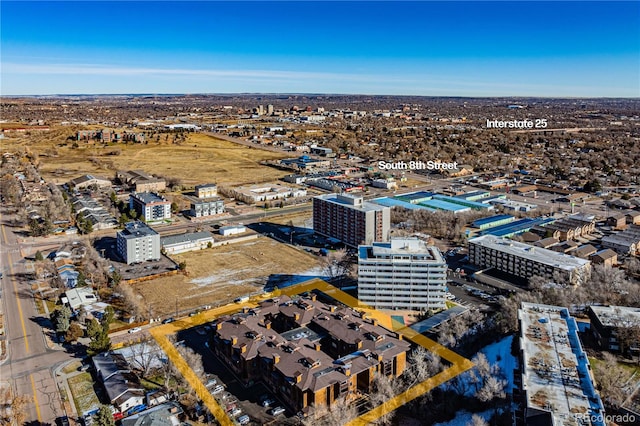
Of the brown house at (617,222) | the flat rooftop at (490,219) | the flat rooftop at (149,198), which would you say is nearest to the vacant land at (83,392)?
the flat rooftop at (149,198)

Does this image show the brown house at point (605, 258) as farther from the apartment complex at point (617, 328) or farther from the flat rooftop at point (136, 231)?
the flat rooftop at point (136, 231)

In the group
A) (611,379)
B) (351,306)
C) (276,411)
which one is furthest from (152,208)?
(611,379)

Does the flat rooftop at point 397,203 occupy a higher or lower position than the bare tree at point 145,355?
higher

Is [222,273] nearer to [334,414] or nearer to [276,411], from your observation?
[276,411]

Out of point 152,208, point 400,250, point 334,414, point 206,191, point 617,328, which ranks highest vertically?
point 400,250

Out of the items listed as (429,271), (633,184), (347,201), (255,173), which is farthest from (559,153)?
(429,271)

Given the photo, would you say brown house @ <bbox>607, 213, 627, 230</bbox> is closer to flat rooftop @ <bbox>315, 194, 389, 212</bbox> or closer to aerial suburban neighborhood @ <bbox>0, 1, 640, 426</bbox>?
aerial suburban neighborhood @ <bbox>0, 1, 640, 426</bbox>
